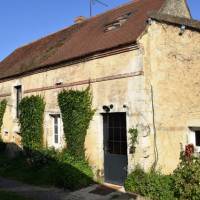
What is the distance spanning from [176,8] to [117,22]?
241 cm

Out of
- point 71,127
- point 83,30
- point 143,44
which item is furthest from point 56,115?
point 143,44

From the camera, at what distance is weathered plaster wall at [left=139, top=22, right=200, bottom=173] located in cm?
1091

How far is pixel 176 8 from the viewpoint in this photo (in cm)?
1325

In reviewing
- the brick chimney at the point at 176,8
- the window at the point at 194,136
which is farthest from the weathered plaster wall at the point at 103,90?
the brick chimney at the point at 176,8

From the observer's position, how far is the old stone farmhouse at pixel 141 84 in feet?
35.2

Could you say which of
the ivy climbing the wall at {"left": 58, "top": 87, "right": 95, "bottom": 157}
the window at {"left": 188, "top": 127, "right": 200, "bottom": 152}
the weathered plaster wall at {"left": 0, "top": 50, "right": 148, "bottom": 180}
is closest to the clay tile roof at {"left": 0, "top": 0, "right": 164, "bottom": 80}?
the weathered plaster wall at {"left": 0, "top": 50, "right": 148, "bottom": 180}

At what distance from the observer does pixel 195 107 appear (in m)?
12.0

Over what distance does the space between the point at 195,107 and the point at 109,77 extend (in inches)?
129

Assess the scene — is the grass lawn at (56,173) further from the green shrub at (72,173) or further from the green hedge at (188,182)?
the green hedge at (188,182)

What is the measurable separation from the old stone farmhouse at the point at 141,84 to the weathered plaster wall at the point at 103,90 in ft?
0.10

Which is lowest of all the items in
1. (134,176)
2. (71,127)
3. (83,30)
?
(134,176)

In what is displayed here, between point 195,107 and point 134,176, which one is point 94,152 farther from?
point 195,107

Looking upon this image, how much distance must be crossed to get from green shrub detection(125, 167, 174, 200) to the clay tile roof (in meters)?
4.20

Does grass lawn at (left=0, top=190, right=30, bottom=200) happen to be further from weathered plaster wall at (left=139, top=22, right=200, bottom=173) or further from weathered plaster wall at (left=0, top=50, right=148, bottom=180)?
weathered plaster wall at (left=139, top=22, right=200, bottom=173)
